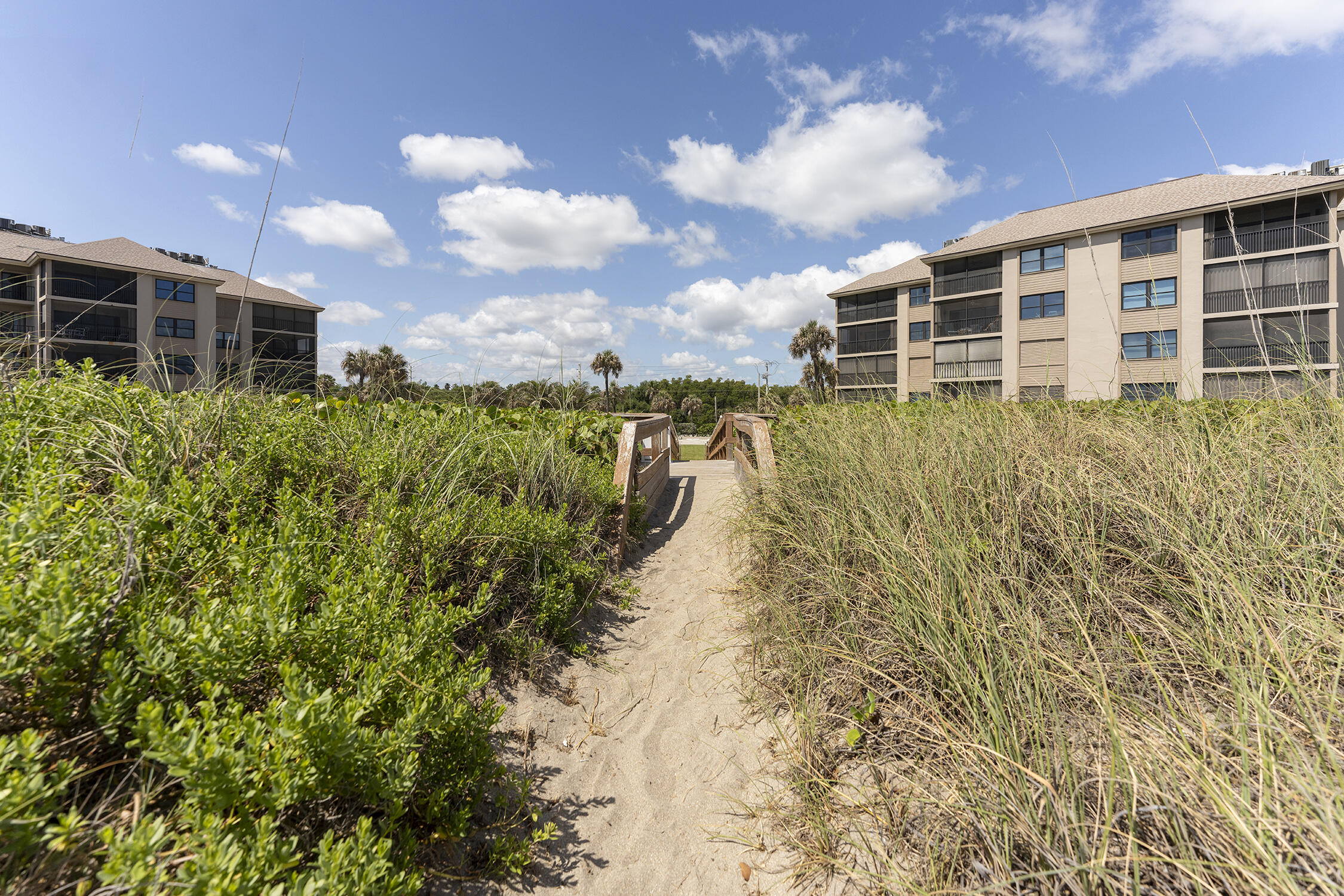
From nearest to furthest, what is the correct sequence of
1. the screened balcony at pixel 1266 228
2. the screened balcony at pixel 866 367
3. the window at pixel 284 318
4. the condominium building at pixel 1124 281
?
the condominium building at pixel 1124 281
the screened balcony at pixel 1266 228
the screened balcony at pixel 866 367
the window at pixel 284 318

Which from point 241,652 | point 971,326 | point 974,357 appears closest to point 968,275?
point 971,326

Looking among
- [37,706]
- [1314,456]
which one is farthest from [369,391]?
[1314,456]

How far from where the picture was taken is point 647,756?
8.05 feet

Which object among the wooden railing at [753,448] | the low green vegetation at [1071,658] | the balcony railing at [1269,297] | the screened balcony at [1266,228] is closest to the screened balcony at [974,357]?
the balcony railing at [1269,297]

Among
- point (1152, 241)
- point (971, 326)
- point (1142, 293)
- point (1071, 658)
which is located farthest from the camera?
point (971, 326)

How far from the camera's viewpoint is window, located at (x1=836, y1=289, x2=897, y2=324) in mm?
37000

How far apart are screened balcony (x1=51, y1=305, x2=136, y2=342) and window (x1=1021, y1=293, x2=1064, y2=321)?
2108 inches

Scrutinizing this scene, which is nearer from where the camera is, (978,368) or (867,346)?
(978,368)

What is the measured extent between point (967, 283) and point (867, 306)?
922 cm

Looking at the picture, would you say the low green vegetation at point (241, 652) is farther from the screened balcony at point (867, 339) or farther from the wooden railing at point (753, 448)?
the screened balcony at point (867, 339)

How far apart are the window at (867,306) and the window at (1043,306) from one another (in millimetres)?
10039

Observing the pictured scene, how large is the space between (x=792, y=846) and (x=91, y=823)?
202cm

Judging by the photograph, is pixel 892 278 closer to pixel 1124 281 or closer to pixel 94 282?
pixel 1124 281

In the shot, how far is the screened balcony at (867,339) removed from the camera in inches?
1451
